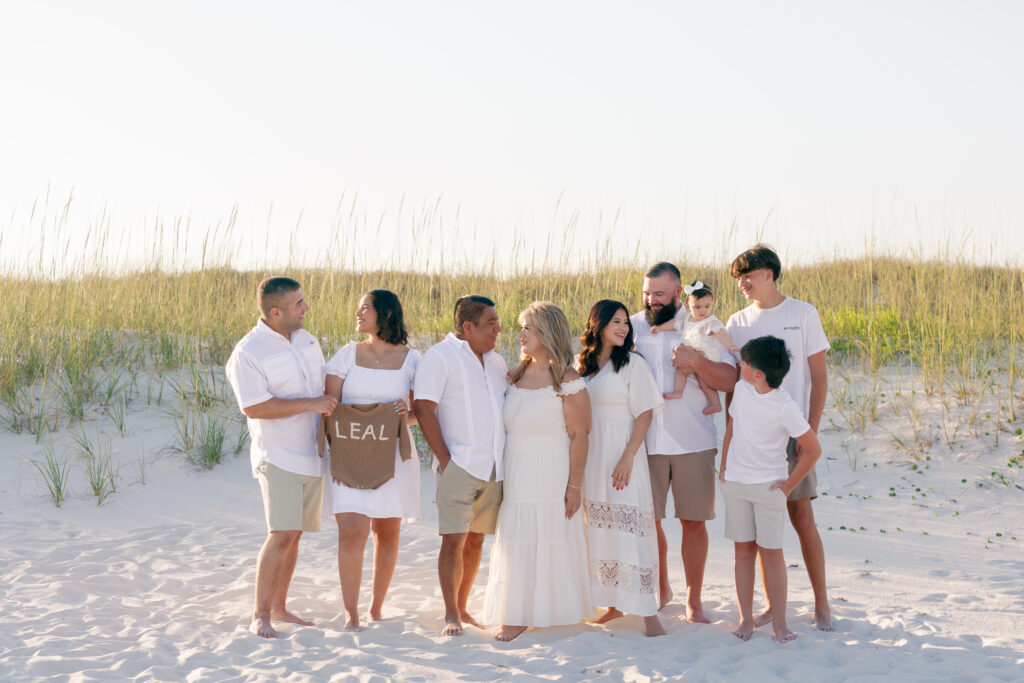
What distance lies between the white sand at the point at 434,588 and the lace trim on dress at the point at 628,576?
0.27 meters

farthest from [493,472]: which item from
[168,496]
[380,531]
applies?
[168,496]

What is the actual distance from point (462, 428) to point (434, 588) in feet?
5.19

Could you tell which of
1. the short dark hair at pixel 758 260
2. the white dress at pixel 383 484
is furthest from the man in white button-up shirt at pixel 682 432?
the white dress at pixel 383 484

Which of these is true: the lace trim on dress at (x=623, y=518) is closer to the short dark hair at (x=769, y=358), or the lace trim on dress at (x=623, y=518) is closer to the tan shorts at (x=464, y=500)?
the tan shorts at (x=464, y=500)

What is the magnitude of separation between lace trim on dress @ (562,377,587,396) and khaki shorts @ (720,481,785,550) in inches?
33.7

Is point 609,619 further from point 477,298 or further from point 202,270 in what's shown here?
point 202,270

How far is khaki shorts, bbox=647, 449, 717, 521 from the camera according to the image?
462cm

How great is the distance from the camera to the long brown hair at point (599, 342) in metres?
4.54

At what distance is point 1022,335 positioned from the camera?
9086 millimetres

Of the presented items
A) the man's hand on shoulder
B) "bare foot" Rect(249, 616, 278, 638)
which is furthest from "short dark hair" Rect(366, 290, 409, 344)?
"bare foot" Rect(249, 616, 278, 638)

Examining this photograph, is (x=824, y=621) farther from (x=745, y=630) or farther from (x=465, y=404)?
(x=465, y=404)

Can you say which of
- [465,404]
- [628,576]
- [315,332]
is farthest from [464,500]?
[315,332]

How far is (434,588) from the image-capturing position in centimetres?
568

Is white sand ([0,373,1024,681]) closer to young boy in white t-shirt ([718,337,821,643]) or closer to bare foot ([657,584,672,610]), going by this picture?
bare foot ([657,584,672,610])
